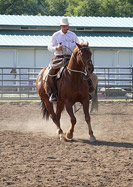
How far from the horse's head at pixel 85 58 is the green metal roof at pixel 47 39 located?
733 inches

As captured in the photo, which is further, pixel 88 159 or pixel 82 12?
pixel 82 12

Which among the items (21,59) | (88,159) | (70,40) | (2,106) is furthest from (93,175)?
(21,59)

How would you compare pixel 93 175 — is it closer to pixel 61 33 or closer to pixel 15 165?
pixel 15 165

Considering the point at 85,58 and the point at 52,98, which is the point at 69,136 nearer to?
the point at 52,98

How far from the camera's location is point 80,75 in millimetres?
8625

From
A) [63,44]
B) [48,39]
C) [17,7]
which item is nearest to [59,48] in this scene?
[63,44]

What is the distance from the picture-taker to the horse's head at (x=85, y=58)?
809cm

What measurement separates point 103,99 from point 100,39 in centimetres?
1160

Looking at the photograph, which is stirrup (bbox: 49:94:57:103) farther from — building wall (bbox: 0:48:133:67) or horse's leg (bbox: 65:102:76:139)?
building wall (bbox: 0:48:133:67)

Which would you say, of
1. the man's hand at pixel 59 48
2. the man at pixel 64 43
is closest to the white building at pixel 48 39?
the man at pixel 64 43

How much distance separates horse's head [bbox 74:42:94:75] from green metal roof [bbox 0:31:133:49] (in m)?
18.6

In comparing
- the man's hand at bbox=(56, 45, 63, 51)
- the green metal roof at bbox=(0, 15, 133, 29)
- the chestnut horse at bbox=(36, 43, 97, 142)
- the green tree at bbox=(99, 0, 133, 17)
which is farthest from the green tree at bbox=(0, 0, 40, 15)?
the chestnut horse at bbox=(36, 43, 97, 142)

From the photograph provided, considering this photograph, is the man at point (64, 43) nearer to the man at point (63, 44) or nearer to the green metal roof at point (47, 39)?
the man at point (63, 44)

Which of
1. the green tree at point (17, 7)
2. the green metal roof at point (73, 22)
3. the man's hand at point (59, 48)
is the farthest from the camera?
the green tree at point (17, 7)
